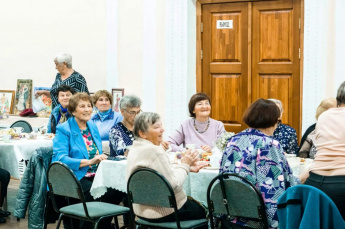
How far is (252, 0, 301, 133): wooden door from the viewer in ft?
20.8

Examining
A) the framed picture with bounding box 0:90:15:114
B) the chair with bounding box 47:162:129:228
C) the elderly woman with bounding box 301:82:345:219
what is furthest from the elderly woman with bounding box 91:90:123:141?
the elderly woman with bounding box 301:82:345:219

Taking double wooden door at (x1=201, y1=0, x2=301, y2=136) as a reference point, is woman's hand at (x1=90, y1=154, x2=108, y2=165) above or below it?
below

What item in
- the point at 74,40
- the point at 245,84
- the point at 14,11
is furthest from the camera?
the point at 14,11

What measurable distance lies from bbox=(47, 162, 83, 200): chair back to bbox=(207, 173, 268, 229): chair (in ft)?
3.05

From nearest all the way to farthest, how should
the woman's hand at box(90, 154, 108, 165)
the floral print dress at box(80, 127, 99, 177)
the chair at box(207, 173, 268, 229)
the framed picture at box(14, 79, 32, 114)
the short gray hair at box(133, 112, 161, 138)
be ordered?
the chair at box(207, 173, 268, 229) < the short gray hair at box(133, 112, 161, 138) < the woman's hand at box(90, 154, 108, 165) < the floral print dress at box(80, 127, 99, 177) < the framed picture at box(14, 79, 32, 114)

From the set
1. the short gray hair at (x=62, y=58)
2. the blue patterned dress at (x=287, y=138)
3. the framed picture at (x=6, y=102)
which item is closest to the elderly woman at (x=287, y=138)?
the blue patterned dress at (x=287, y=138)

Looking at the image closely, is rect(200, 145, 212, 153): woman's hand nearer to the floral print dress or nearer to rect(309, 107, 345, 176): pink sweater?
the floral print dress

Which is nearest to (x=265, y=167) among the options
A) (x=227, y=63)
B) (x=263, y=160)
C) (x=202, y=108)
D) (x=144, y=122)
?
(x=263, y=160)

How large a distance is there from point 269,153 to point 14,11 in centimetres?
604

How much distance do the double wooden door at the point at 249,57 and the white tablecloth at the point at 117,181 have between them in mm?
2633

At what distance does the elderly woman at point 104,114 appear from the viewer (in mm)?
6059

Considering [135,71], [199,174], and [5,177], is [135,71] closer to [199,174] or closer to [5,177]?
[5,177]

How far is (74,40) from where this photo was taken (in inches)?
305

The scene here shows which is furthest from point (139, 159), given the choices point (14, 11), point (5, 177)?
point (14, 11)
